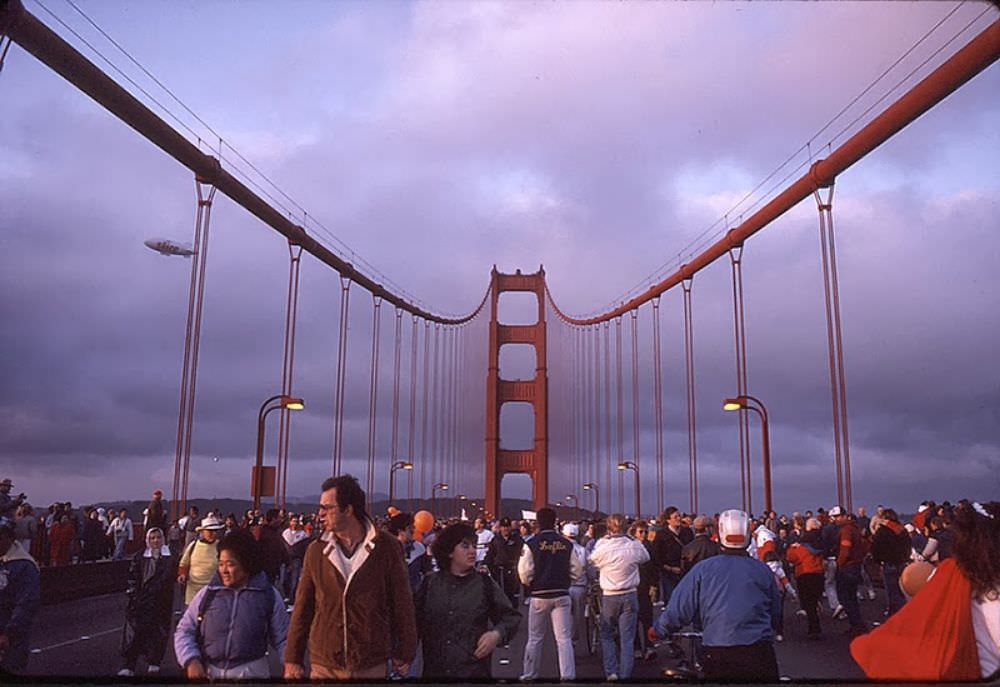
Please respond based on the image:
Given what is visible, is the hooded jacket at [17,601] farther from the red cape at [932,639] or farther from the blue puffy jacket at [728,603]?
the red cape at [932,639]

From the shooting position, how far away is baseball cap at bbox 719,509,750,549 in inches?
197

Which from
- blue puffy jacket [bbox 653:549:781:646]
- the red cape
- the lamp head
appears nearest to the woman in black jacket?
blue puffy jacket [bbox 653:549:781:646]

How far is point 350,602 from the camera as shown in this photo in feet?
14.2

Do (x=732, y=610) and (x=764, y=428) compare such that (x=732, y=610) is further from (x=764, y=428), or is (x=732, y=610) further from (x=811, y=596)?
(x=764, y=428)

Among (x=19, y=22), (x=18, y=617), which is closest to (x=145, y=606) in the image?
(x=18, y=617)

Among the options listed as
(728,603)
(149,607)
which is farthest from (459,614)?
(149,607)

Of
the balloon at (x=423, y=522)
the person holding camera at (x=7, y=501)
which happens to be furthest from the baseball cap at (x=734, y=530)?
the person holding camera at (x=7, y=501)

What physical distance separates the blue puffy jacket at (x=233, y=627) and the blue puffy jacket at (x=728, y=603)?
2050mm

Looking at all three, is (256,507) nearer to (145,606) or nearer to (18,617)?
(145,606)

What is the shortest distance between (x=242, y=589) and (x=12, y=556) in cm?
275

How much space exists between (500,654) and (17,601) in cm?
611

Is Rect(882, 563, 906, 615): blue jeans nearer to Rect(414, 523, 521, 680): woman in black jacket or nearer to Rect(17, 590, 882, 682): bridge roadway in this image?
Rect(17, 590, 882, 682): bridge roadway

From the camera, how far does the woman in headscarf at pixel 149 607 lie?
364 inches

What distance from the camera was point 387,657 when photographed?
4.43 metres
